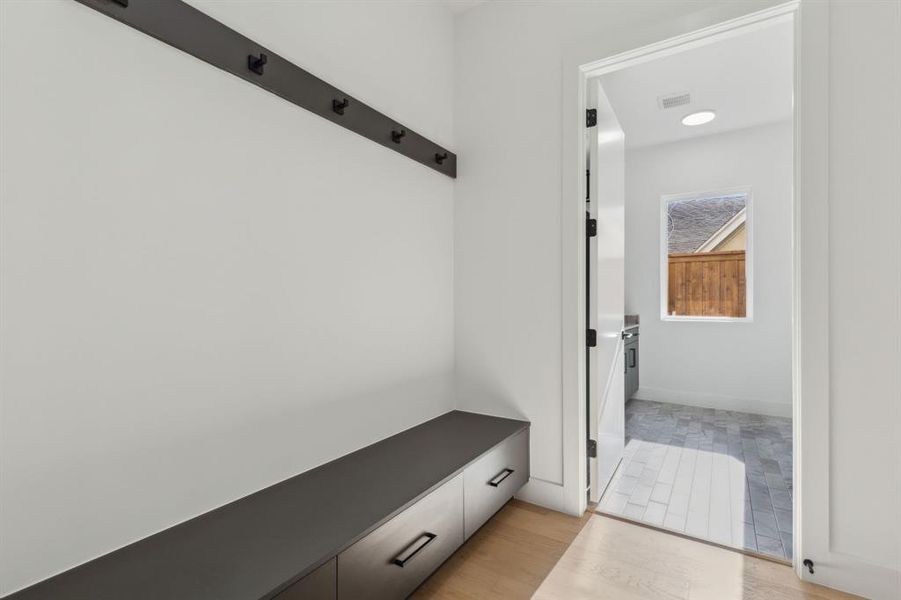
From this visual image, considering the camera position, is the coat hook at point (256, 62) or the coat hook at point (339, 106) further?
the coat hook at point (339, 106)

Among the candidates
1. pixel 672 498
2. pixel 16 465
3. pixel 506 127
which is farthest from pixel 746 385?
pixel 16 465

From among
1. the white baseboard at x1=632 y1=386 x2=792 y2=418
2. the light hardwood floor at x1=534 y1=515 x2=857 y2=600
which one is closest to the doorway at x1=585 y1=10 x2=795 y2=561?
the white baseboard at x1=632 y1=386 x2=792 y2=418

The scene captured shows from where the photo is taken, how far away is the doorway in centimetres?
226

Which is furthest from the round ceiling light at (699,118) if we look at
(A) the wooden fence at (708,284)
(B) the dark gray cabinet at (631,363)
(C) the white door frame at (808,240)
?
(C) the white door frame at (808,240)

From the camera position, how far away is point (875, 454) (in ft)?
5.14

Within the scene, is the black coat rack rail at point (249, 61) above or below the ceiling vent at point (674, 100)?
below

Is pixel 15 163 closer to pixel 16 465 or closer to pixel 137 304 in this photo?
pixel 137 304

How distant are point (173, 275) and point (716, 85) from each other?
3891 mm

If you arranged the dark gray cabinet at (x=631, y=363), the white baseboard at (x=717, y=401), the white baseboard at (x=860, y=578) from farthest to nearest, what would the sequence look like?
the dark gray cabinet at (x=631, y=363) → the white baseboard at (x=717, y=401) → the white baseboard at (x=860, y=578)

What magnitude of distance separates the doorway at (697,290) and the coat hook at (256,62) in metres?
1.60

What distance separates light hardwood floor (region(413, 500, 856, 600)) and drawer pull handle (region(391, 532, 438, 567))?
10.6 inches

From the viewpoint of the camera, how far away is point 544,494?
89.0 inches

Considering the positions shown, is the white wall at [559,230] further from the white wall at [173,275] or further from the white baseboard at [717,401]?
the white baseboard at [717,401]

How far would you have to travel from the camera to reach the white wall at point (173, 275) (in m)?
1.01
